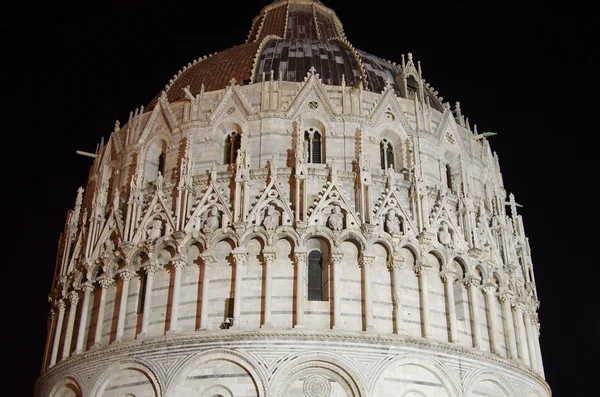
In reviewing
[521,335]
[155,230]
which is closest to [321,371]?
[155,230]

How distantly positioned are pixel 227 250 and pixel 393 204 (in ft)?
18.9

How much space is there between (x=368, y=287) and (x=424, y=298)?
1.97 m

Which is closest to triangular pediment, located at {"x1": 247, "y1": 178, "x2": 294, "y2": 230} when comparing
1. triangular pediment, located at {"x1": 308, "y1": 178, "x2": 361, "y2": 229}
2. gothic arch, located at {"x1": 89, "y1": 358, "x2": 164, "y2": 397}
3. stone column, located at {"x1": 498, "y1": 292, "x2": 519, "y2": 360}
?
triangular pediment, located at {"x1": 308, "y1": 178, "x2": 361, "y2": 229}

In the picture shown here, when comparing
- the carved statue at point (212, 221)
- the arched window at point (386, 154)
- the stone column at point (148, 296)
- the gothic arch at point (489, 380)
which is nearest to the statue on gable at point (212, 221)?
the carved statue at point (212, 221)

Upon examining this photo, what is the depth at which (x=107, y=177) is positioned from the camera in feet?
95.6

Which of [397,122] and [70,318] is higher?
[397,122]

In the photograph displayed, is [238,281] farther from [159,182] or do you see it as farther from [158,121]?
[158,121]

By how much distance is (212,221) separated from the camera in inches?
982

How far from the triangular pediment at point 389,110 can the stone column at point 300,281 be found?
20.9 feet

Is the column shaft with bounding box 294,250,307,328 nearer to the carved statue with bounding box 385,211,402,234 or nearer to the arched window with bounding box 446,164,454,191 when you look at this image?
the carved statue with bounding box 385,211,402,234

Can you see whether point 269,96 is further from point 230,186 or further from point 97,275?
point 97,275

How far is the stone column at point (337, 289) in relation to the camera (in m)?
23.1

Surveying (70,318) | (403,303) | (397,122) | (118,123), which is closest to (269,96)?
(397,122)

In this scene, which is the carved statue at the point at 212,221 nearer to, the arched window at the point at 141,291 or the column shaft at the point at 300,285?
the arched window at the point at 141,291
